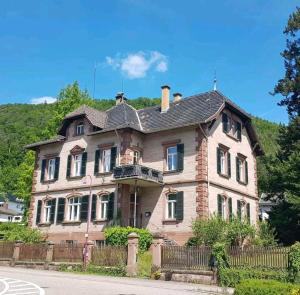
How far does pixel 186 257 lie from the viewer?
21.2 meters

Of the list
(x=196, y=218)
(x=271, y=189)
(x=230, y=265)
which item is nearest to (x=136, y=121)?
(x=196, y=218)

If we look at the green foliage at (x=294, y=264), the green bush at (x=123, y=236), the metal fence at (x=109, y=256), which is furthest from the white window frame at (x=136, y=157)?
the green foliage at (x=294, y=264)

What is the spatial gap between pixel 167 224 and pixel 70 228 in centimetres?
851

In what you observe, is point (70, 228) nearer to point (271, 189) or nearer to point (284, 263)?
point (271, 189)

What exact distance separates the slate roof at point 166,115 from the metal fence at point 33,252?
9.97 metres

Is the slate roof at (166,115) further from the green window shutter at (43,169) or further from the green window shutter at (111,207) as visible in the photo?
the green window shutter at (111,207)

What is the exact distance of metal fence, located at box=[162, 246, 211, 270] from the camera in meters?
20.7

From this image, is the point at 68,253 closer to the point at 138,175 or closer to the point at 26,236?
the point at 138,175

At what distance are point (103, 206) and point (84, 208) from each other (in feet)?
6.22

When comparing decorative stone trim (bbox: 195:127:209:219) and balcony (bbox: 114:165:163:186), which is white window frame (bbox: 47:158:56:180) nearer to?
balcony (bbox: 114:165:163:186)

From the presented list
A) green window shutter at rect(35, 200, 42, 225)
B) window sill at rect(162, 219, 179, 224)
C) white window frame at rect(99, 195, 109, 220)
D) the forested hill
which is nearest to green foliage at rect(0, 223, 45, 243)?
green window shutter at rect(35, 200, 42, 225)

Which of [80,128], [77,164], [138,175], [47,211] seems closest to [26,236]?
[47,211]

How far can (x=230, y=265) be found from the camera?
20.0 metres

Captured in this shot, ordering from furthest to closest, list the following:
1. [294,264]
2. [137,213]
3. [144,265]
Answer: [137,213]
[144,265]
[294,264]
